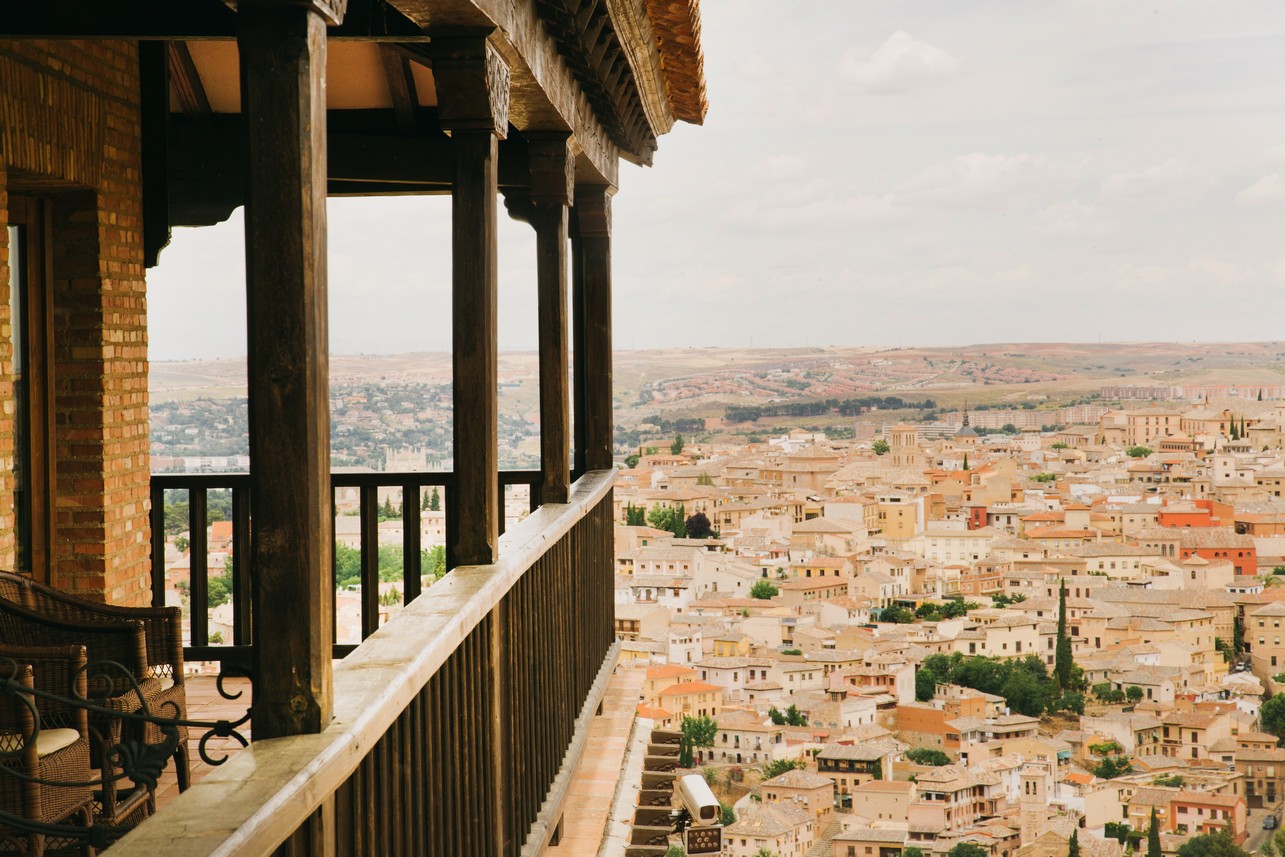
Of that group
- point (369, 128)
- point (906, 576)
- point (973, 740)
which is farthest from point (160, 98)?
point (906, 576)

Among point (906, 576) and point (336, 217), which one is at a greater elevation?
point (336, 217)

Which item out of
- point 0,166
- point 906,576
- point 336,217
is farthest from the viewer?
point 906,576

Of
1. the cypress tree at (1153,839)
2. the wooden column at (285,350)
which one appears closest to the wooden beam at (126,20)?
the wooden column at (285,350)

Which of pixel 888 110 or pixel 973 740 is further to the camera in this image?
pixel 888 110

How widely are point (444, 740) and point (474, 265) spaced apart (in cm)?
97

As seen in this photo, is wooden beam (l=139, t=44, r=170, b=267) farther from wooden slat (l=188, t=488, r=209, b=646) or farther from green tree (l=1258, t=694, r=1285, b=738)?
green tree (l=1258, t=694, r=1285, b=738)

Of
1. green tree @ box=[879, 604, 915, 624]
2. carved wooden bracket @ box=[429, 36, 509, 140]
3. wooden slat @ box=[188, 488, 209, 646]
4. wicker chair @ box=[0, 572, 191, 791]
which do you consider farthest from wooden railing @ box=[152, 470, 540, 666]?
green tree @ box=[879, 604, 915, 624]

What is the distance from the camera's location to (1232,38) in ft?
292

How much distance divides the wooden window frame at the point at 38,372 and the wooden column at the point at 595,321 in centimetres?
199

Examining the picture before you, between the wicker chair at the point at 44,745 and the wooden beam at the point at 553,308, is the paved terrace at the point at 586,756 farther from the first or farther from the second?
the wooden beam at the point at 553,308

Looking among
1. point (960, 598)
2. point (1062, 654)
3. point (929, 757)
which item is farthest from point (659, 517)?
point (929, 757)

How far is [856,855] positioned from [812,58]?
2438 inches

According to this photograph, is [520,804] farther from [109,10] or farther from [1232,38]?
[1232,38]

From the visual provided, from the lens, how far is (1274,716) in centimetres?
4912
